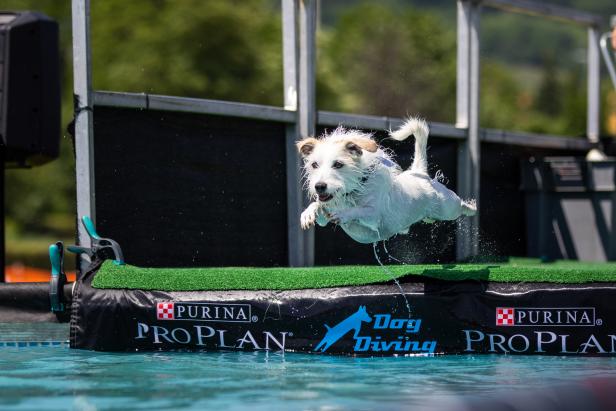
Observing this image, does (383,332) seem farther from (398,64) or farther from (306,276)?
(398,64)

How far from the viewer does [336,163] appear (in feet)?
24.9

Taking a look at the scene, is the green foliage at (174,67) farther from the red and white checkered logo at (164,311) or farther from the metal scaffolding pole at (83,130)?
the red and white checkered logo at (164,311)

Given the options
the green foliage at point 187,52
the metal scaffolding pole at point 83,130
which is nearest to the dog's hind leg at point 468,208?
the metal scaffolding pole at point 83,130

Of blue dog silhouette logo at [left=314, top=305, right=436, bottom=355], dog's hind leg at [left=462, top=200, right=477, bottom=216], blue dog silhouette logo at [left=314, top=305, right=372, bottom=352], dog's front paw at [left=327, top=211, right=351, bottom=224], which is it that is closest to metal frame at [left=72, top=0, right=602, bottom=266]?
dog's hind leg at [left=462, top=200, right=477, bottom=216]

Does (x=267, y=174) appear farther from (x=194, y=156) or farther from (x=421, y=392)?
(x=421, y=392)

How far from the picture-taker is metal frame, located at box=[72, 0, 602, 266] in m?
9.04

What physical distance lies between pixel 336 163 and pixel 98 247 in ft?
6.88

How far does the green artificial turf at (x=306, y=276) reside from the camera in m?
7.68

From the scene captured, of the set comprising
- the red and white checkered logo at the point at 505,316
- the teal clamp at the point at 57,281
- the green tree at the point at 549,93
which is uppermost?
the green tree at the point at 549,93

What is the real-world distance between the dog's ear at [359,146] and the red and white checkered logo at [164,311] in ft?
5.68

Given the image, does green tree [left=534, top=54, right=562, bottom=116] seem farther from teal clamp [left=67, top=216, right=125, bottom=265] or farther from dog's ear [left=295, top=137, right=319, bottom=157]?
dog's ear [left=295, top=137, right=319, bottom=157]

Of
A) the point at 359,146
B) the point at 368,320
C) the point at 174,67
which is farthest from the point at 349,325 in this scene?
the point at 174,67

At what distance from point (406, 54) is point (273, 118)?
225 ft

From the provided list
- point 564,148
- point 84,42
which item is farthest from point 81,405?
point 564,148
